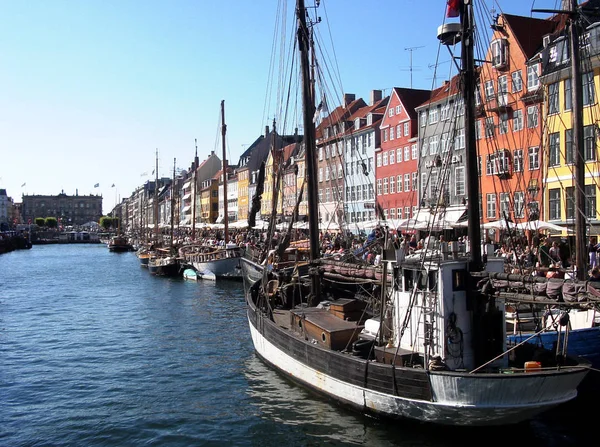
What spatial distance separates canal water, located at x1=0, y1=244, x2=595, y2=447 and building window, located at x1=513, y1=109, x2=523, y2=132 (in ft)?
82.1

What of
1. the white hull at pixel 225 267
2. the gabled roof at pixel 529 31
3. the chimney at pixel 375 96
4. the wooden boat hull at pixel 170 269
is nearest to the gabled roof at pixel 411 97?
the chimney at pixel 375 96

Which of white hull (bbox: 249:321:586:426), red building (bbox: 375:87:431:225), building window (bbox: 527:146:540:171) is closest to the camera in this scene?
white hull (bbox: 249:321:586:426)

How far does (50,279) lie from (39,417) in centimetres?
5168

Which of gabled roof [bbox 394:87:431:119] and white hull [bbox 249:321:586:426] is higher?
gabled roof [bbox 394:87:431:119]

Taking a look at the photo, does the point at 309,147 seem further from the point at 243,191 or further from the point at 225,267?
the point at 243,191

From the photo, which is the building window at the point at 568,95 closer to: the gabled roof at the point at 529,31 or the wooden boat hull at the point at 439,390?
the gabled roof at the point at 529,31

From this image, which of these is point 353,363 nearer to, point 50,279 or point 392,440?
point 392,440

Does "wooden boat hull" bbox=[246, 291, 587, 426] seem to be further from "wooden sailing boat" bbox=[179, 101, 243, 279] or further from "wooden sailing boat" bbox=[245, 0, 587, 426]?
"wooden sailing boat" bbox=[179, 101, 243, 279]

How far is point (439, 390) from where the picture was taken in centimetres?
1481

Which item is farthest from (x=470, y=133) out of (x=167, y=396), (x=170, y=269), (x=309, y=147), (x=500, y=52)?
(x=170, y=269)

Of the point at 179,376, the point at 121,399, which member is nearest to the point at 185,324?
the point at 179,376

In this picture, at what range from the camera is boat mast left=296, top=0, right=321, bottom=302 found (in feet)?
83.4

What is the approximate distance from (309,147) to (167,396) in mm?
11520

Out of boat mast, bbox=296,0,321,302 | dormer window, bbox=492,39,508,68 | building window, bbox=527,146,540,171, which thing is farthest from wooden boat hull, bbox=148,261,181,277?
boat mast, bbox=296,0,321,302
